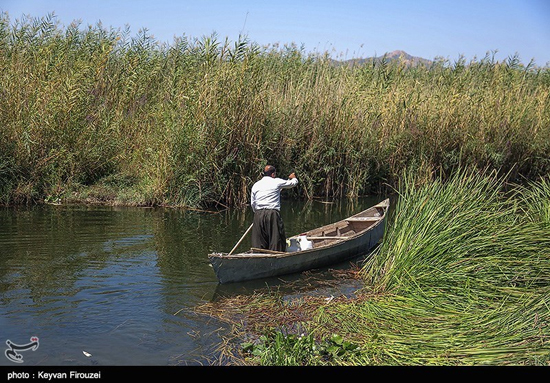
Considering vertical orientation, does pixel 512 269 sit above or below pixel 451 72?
below

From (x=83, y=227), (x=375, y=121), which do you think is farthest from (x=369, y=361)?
(x=375, y=121)

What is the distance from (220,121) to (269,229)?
17.1ft

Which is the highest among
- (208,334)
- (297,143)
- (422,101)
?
(422,101)

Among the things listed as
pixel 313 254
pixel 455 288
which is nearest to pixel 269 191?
pixel 313 254

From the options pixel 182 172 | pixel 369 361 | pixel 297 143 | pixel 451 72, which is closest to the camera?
pixel 369 361

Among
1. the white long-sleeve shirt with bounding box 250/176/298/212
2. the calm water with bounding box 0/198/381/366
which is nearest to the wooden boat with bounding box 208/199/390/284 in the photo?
the calm water with bounding box 0/198/381/366

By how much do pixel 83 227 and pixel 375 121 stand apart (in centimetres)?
893

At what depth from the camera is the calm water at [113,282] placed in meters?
6.86

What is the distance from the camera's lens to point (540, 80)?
2320 centimetres

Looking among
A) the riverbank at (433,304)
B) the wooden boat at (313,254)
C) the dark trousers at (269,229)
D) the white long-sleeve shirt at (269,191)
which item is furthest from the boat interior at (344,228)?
→ the riverbank at (433,304)

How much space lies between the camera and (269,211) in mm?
10375

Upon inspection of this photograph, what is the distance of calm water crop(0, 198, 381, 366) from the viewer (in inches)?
270
